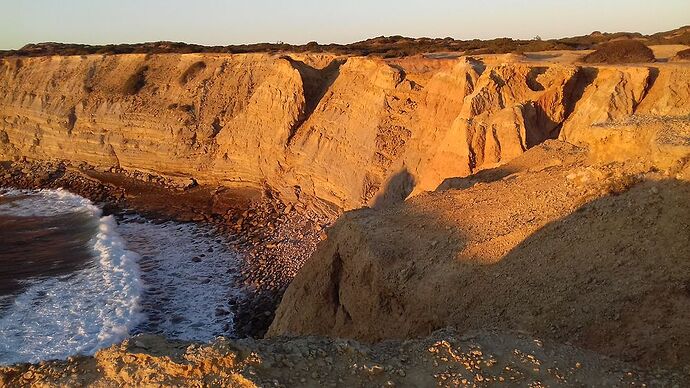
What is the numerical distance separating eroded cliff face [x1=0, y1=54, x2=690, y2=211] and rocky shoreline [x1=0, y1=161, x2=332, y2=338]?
36.5 inches

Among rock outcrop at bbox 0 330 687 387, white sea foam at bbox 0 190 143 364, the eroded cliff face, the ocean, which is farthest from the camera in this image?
the eroded cliff face

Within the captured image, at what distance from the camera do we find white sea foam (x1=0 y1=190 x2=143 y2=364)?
570 inches

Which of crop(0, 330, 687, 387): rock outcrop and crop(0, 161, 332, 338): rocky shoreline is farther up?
crop(0, 330, 687, 387): rock outcrop

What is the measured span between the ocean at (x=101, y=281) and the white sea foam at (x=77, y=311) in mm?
29

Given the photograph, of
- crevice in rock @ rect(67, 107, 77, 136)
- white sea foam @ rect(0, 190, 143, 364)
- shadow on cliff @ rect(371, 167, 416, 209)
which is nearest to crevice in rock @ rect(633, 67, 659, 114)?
→ shadow on cliff @ rect(371, 167, 416, 209)

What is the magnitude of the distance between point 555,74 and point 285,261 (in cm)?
1154

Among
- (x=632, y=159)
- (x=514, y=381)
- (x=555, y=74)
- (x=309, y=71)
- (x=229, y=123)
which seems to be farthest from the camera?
(x=229, y=123)

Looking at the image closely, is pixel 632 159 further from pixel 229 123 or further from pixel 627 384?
pixel 229 123

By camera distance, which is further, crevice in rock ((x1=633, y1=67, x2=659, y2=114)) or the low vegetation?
the low vegetation

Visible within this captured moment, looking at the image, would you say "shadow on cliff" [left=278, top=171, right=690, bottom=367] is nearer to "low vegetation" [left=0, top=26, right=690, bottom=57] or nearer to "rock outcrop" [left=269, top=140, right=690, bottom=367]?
"rock outcrop" [left=269, top=140, right=690, bottom=367]

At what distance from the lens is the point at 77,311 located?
646 inches

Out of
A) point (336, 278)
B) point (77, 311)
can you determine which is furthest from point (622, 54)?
point (77, 311)

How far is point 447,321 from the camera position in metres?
7.71

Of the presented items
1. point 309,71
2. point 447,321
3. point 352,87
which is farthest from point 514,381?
point 309,71
